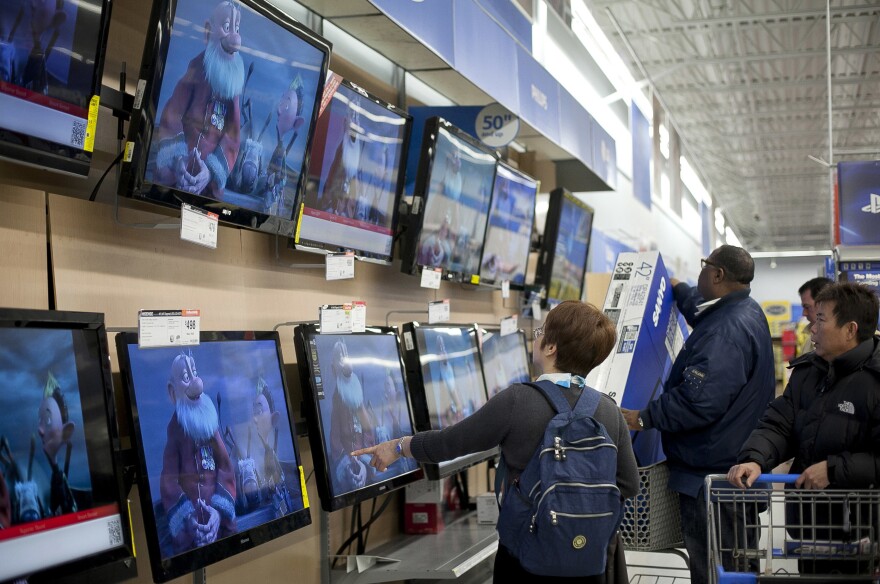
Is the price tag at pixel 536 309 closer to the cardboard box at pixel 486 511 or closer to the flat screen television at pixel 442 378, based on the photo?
the flat screen television at pixel 442 378

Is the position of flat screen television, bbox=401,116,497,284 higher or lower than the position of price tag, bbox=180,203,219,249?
higher

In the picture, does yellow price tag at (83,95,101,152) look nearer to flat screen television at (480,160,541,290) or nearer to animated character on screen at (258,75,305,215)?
animated character on screen at (258,75,305,215)

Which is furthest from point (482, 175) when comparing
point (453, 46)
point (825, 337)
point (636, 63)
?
point (636, 63)

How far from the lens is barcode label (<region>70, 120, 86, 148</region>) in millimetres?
2156

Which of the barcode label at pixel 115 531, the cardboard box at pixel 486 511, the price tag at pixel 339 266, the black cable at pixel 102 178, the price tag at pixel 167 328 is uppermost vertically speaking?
the black cable at pixel 102 178

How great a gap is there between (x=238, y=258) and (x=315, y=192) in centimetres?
37

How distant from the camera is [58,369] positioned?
6.57 feet

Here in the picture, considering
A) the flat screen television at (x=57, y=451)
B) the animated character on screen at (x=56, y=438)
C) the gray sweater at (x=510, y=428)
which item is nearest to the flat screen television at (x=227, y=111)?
the flat screen television at (x=57, y=451)

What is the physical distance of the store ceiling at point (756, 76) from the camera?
40.0 feet

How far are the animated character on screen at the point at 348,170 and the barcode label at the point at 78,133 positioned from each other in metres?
1.26

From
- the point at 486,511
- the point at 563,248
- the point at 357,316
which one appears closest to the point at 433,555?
the point at 486,511

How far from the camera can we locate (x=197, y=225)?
2623 mm

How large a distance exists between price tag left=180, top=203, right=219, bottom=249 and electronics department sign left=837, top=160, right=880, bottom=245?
17.3ft

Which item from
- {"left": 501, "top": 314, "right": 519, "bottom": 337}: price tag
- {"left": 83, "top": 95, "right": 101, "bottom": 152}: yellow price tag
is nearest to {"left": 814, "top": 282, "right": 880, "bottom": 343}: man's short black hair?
{"left": 501, "top": 314, "right": 519, "bottom": 337}: price tag
